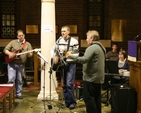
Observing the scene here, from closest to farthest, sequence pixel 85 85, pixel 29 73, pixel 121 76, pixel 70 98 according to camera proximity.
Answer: pixel 85 85, pixel 70 98, pixel 121 76, pixel 29 73

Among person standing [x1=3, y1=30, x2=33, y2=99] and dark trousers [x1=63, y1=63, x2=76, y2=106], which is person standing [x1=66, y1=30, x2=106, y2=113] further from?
person standing [x1=3, y1=30, x2=33, y2=99]

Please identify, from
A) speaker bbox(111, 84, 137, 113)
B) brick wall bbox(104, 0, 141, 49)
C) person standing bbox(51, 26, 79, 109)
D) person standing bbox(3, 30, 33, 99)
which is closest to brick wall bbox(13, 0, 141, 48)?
brick wall bbox(104, 0, 141, 49)

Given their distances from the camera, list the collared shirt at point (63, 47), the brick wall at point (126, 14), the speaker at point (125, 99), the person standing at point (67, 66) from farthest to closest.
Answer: the brick wall at point (126, 14) < the person standing at point (67, 66) < the collared shirt at point (63, 47) < the speaker at point (125, 99)

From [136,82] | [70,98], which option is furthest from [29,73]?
[136,82]

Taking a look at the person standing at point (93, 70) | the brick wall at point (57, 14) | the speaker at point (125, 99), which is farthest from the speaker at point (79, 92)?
the brick wall at point (57, 14)

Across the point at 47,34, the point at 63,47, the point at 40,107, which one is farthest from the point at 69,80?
the point at 47,34

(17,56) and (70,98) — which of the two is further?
(17,56)

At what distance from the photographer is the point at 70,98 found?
7.00 m

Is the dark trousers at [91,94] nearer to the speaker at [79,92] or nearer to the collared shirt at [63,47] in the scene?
the collared shirt at [63,47]

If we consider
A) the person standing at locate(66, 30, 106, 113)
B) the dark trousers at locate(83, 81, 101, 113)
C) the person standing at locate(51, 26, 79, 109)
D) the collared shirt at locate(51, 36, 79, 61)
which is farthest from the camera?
the person standing at locate(51, 26, 79, 109)

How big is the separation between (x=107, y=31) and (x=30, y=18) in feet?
9.85

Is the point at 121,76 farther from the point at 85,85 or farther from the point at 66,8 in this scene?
the point at 66,8

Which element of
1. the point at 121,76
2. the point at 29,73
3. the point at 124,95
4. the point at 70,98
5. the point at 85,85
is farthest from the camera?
the point at 29,73

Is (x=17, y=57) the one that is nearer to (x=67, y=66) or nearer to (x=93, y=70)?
(x=67, y=66)
